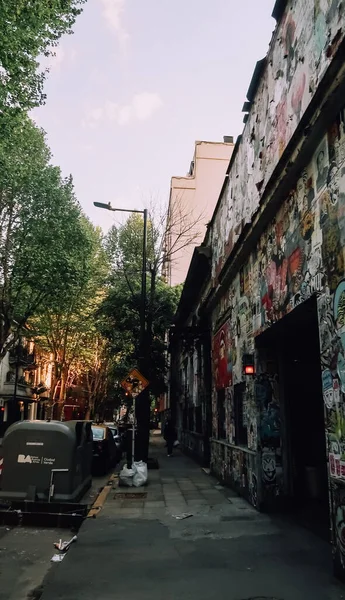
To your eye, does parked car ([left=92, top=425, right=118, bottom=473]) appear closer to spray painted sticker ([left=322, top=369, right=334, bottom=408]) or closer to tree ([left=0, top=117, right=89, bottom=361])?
tree ([left=0, top=117, right=89, bottom=361])

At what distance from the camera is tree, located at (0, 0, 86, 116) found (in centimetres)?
1205

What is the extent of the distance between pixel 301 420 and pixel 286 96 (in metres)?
6.54

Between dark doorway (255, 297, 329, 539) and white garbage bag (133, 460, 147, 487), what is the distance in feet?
16.0

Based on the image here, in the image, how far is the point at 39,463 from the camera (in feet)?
29.0

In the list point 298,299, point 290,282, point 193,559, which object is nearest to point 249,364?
point 290,282

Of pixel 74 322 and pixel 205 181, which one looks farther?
pixel 205 181

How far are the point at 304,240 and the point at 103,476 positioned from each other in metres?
11.8

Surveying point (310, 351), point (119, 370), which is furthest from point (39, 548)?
point (119, 370)

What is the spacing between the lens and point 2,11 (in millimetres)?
11352

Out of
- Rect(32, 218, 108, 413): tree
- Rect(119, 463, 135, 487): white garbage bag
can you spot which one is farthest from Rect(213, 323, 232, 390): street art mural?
Rect(32, 218, 108, 413): tree

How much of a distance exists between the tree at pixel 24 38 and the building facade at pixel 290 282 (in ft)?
21.5

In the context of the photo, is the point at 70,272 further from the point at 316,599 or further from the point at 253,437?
the point at 316,599

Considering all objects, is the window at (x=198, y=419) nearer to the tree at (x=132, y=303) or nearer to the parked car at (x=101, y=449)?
the tree at (x=132, y=303)

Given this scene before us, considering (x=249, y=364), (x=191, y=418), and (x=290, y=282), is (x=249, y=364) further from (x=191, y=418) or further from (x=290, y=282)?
(x=191, y=418)
